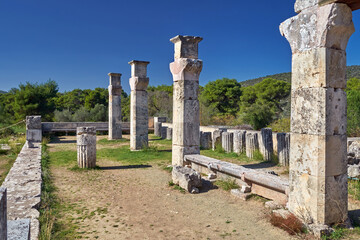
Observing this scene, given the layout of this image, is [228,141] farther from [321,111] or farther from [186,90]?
[321,111]

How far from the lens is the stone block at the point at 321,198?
4.11 m

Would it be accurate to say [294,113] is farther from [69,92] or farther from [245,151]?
[69,92]

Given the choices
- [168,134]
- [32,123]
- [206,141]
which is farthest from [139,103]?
[32,123]

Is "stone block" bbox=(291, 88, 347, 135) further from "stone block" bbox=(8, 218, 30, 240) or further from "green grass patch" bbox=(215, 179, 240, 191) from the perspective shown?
"stone block" bbox=(8, 218, 30, 240)

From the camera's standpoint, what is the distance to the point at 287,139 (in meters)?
9.09

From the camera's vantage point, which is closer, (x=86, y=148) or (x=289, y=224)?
(x=289, y=224)

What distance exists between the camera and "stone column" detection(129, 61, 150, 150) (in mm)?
12805

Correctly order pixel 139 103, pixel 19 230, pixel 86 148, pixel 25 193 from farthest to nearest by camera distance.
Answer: pixel 139 103 < pixel 86 148 < pixel 25 193 < pixel 19 230

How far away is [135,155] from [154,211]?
20.9ft

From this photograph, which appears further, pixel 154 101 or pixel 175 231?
pixel 154 101

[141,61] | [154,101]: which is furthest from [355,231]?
[154,101]

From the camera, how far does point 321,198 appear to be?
13.5 ft

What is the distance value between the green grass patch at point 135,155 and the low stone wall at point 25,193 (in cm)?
308

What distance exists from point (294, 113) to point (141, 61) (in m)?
→ 9.33
